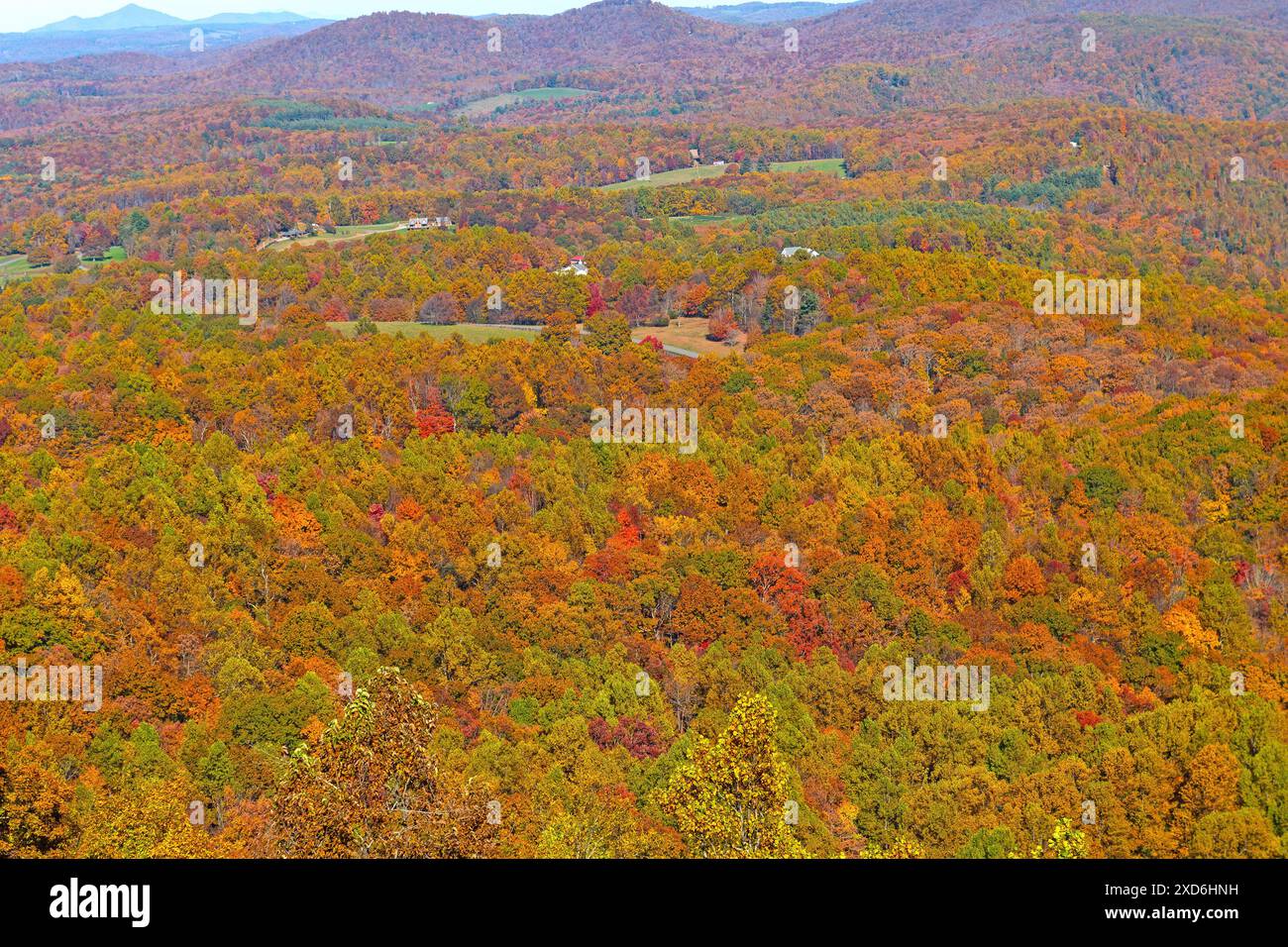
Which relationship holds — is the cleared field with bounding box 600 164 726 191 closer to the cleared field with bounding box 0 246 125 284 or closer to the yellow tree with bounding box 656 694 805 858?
the cleared field with bounding box 0 246 125 284

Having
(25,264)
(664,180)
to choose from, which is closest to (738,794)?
(25,264)

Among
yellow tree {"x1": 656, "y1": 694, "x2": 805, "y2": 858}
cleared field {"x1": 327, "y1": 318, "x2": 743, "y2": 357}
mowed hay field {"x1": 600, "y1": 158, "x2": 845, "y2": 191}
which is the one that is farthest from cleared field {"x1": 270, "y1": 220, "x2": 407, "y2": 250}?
yellow tree {"x1": 656, "y1": 694, "x2": 805, "y2": 858}

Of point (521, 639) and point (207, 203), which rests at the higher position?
point (207, 203)

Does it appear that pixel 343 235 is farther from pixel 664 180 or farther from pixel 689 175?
pixel 689 175

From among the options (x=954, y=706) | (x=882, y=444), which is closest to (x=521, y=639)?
(x=954, y=706)

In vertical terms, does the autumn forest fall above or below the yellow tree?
below

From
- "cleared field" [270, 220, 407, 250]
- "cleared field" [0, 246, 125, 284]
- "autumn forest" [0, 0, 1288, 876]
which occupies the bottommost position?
"autumn forest" [0, 0, 1288, 876]

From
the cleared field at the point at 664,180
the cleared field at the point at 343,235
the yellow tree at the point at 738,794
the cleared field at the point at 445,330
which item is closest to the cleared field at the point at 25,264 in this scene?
the cleared field at the point at 343,235
